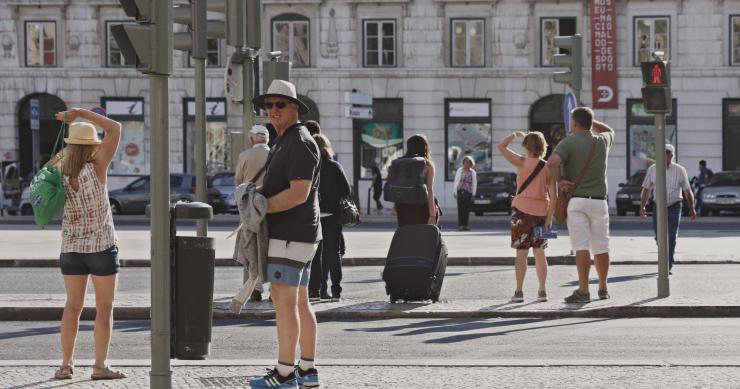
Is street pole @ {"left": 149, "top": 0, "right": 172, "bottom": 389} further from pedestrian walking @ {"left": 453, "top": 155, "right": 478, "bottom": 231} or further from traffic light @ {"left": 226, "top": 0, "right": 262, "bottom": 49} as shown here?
pedestrian walking @ {"left": 453, "top": 155, "right": 478, "bottom": 231}

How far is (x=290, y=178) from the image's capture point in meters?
8.48

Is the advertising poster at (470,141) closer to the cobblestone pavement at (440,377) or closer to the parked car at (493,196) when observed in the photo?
the parked car at (493,196)

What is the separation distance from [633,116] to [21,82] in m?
18.8

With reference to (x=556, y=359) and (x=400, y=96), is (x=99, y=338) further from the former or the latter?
(x=400, y=96)

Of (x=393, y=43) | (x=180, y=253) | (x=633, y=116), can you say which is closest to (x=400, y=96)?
(x=393, y=43)

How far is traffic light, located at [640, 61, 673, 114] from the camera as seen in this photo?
14.7 m

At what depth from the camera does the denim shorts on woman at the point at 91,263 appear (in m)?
9.30

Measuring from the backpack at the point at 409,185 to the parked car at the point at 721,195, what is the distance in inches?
1047

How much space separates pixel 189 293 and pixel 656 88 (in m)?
8.13

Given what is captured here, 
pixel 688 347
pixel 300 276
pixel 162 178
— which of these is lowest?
pixel 688 347

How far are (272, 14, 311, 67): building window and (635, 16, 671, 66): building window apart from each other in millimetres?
9993

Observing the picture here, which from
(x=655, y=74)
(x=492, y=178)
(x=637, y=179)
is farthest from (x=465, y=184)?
(x=655, y=74)

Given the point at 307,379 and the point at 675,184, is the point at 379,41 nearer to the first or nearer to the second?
the point at 675,184

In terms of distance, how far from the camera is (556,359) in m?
10.4
